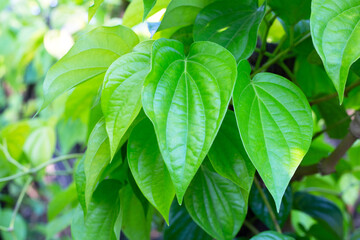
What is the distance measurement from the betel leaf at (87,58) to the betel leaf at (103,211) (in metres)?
0.12

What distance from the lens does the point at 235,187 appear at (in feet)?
1.33

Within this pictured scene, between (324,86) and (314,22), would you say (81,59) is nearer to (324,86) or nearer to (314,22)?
(314,22)

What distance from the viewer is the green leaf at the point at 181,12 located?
395 mm

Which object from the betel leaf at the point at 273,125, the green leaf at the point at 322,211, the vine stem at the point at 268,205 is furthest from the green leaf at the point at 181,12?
the green leaf at the point at 322,211

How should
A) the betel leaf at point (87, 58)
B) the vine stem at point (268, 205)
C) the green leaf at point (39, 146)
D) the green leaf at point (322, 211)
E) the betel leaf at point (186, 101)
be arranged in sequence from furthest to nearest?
1. the green leaf at point (39, 146)
2. the green leaf at point (322, 211)
3. the vine stem at point (268, 205)
4. the betel leaf at point (87, 58)
5. the betel leaf at point (186, 101)

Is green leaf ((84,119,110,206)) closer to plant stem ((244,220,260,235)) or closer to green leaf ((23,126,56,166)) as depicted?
plant stem ((244,220,260,235))

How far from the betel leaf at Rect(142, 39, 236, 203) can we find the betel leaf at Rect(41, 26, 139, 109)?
0.09 m

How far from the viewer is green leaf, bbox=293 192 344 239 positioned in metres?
0.65

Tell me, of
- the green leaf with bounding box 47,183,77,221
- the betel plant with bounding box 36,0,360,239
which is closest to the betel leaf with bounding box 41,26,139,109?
the betel plant with bounding box 36,0,360,239

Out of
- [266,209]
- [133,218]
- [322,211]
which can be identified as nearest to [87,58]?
[133,218]

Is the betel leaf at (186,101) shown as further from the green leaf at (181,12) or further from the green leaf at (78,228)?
the green leaf at (78,228)

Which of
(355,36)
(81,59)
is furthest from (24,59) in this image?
(355,36)

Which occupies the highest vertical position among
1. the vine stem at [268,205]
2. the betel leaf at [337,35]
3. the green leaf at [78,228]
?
the betel leaf at [337,35]

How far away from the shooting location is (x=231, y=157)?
35cm
